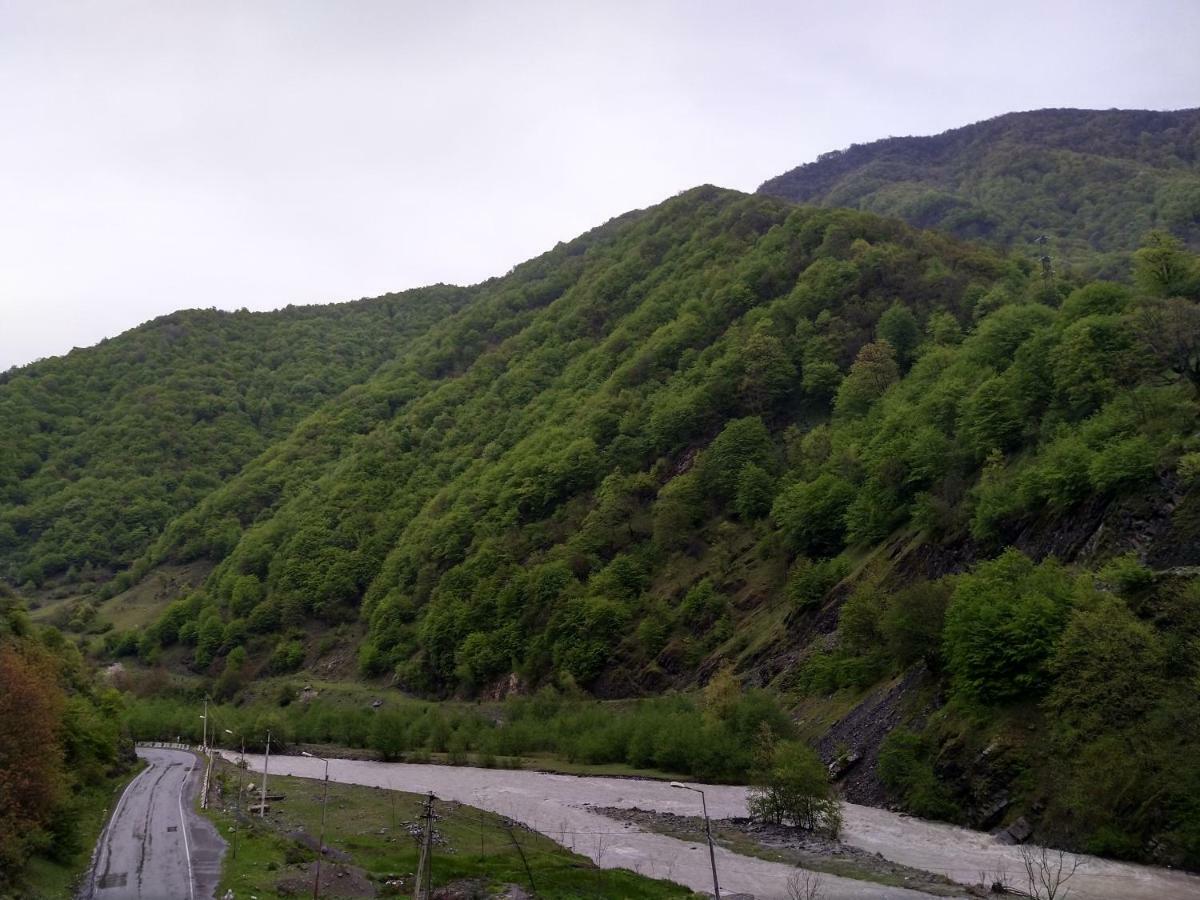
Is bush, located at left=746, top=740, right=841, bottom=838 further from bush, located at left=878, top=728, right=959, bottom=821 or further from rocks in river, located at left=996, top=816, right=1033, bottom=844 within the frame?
rocks in river, located at left=996, top=816, right=1033, bottom=844

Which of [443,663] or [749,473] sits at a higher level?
[749,473]

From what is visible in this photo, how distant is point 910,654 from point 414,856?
36.7 meters

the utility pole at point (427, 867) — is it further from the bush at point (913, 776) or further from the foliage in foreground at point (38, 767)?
the bush at point (913, 776)

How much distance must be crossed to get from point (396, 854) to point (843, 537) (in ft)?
197

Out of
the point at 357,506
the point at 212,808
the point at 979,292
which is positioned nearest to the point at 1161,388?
the point at 979,292

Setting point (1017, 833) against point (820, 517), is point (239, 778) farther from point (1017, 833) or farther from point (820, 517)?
point (1017, 833)

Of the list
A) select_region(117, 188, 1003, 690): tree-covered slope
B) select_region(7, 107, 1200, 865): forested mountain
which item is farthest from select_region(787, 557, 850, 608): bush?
select_region(117, 188, 1003, 690): tree-covered slope

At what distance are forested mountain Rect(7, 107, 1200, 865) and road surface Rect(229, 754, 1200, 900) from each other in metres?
2.70

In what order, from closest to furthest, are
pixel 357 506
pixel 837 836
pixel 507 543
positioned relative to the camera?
pixel 837 836
pixel 507 543
pixel 357 506

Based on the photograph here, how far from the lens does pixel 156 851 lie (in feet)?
184

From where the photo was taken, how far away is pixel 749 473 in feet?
403

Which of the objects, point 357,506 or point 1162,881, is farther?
point 357,506

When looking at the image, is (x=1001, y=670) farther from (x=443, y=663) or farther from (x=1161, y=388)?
(x=443, y=663)

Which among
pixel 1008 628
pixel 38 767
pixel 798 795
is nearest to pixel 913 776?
pixel 798 795
